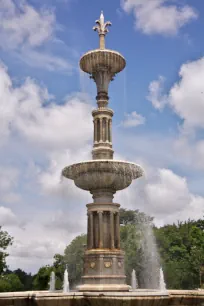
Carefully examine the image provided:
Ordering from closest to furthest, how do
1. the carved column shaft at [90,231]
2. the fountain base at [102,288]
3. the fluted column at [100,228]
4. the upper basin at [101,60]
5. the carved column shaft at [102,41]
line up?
the fountain base at [102,288] → the fluted column at [100,228] → the carved column shaft at [90,231] → the upper basin at [101,60] → the carved column shaft at [102,41]

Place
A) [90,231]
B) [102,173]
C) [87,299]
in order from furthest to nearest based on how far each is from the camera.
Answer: [90,231], [102,173], [87,299]

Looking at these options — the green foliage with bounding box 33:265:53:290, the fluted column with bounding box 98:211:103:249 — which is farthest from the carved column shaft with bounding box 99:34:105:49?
the green foliage with bounding box 33:265:53:290

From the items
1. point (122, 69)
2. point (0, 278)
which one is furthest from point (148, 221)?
point (122, 69)

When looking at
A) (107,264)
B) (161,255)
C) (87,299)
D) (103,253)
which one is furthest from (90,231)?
(161,255)

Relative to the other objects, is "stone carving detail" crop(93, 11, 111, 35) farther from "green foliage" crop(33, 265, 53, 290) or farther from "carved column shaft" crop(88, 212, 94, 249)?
"green foliage" crop(33, 265, 53, 290)

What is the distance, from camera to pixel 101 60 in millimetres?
20047

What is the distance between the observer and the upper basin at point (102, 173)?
17.3 metres

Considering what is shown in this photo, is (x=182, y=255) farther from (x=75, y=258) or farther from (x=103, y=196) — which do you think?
(x=103, y=196)

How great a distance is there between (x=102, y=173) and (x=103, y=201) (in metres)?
1.56

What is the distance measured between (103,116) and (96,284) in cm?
811

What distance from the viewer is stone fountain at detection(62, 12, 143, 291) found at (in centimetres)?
1714

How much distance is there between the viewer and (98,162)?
17.2m

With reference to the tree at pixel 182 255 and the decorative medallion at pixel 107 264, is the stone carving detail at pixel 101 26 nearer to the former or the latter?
the decorative medallion at pixel 107 264

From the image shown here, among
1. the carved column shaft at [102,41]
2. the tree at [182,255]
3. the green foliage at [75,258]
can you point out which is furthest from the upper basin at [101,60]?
the tree at [182,255]
